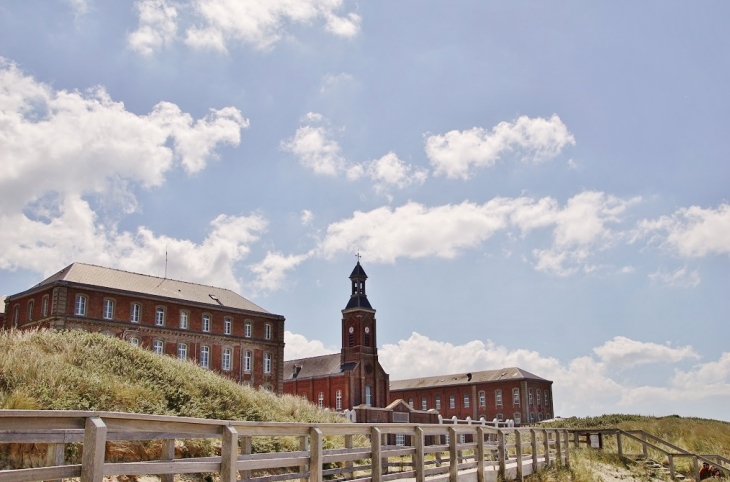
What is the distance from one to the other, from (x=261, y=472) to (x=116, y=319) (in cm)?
4237

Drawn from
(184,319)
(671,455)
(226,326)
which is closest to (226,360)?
(226,326)

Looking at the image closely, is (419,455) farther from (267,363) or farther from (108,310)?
(267,363)

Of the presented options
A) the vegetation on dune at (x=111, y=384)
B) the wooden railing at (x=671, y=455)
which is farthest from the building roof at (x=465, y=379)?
the vegetation on dune at (x=111, y=384)

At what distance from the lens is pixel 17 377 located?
12844 millimetres

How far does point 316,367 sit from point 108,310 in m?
32.1

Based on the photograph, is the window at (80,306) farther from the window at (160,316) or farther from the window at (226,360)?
the window at (226,360)

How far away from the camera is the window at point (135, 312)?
52875 millimetres

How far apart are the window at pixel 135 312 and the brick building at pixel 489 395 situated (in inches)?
1890

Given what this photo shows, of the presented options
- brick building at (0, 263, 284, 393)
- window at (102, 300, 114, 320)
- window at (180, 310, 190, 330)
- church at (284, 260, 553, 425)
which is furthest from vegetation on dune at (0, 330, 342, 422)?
church at (284, 260, 553, 425)

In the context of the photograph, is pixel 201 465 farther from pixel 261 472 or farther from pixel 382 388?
pixel 382 388

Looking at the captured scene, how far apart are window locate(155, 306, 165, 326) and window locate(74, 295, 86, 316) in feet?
19.8

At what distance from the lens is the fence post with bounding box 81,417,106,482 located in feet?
18.0

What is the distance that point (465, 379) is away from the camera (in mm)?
90812

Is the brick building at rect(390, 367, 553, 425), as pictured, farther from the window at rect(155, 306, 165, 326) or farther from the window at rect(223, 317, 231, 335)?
the window at rect(155, 306, 165, 326)
